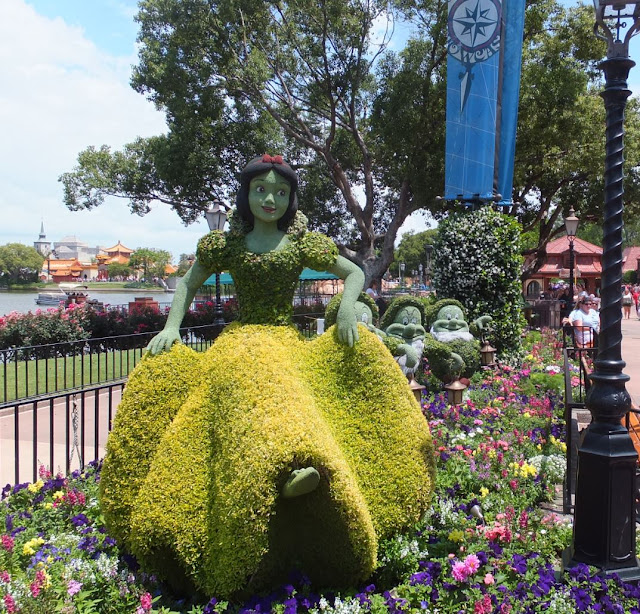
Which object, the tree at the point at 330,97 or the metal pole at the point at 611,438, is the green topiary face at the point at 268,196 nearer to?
the metal pole at the point at 611,438

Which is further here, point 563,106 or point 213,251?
point 563,106

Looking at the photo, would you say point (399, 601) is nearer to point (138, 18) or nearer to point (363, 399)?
point (363, 399)

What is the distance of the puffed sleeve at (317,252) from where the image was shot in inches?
142

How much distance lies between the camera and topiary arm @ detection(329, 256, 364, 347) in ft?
10.9

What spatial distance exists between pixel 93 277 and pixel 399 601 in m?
129

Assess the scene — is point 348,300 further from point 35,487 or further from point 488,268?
point 488,268

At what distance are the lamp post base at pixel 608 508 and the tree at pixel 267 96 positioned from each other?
15.4 m

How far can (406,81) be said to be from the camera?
17.1 meters

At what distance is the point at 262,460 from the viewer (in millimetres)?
2621

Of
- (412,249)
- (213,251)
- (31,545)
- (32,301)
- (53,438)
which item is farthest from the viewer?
(412,249)

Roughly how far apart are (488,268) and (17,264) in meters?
85.8

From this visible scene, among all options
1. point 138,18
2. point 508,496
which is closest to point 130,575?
point 508,496

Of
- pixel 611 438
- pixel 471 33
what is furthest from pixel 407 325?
pixel 471 33

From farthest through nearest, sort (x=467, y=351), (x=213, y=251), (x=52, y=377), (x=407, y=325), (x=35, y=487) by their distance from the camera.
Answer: (x=52, y=377) → (x=467, y=351) → (x=407, y=325) → (x=35, y=487) → (x=213, y=251)
